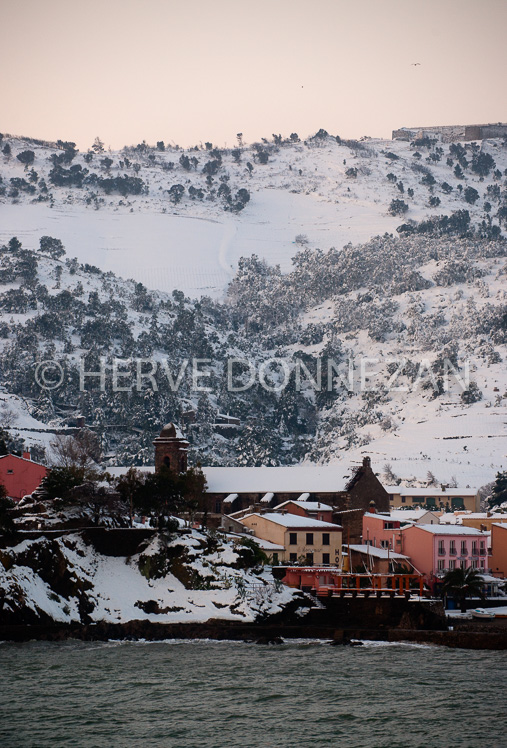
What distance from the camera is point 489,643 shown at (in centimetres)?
7094

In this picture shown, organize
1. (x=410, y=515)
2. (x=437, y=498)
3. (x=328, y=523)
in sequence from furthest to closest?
(x=437, y=498) → (x=410, y=515) → (x=328, y=523)

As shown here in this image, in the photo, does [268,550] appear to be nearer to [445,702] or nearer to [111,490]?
[111,490]

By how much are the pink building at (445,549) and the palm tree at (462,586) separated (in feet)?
38.2

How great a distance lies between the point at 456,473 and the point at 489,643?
101 m

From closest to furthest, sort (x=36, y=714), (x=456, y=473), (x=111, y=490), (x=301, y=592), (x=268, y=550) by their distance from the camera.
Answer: (x=36, y=714), (x=301, y=592), (x=111, y=490), (x=268, y=550), (x=456, y=473)

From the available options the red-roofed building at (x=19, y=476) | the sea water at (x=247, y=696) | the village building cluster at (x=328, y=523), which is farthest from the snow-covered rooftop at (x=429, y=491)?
the sea water at (x=247, y=696)

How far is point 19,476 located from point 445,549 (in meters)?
36.0

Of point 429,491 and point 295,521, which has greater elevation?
point 429,491

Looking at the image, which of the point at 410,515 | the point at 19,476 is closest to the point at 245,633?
the point at 19,476

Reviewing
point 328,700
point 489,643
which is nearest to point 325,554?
point 489,643

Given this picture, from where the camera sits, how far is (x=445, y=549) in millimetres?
98500

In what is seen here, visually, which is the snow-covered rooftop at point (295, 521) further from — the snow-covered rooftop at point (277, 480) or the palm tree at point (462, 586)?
the palm tree at point (462, 586)

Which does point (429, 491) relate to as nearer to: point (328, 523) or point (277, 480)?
point (277, 480)

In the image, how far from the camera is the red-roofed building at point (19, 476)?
347ft
